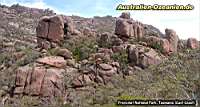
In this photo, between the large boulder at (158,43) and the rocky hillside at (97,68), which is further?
the large boulder at (158,43)

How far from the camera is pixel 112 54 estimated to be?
44125 millimetres

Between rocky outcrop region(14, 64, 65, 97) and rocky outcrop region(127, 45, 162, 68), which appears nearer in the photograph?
rocky outcrop region(14, 64, 65, 97)

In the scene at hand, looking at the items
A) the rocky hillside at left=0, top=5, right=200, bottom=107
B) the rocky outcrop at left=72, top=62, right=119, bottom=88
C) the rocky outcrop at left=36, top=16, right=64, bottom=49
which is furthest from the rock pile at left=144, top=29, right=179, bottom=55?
the rocky outcrop at left=36, top=16, right=64, bottom=49

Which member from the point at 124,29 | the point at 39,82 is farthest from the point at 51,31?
the point at 124,29

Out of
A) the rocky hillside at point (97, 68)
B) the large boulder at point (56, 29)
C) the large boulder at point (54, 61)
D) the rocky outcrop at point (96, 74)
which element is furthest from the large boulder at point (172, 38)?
the large boulder at point (54, 61)

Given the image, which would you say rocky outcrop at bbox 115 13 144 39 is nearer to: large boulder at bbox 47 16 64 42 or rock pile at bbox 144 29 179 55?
rock pile at bbox 144 29 179 55

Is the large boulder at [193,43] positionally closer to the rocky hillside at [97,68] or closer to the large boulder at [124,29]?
the rocky hillside at [97,68]

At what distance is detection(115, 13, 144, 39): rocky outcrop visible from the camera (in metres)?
46.6

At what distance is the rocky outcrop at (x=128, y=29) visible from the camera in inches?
1834

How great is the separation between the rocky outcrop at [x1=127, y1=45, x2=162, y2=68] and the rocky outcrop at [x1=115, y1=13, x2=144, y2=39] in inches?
95.6

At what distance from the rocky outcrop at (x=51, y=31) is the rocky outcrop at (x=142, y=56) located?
7365mm

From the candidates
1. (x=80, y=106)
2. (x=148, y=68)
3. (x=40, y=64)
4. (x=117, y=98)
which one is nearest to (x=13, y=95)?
(x=40, y=64)

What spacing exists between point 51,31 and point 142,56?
9.88m

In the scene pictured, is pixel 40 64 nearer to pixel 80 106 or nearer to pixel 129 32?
pixel 80 106
